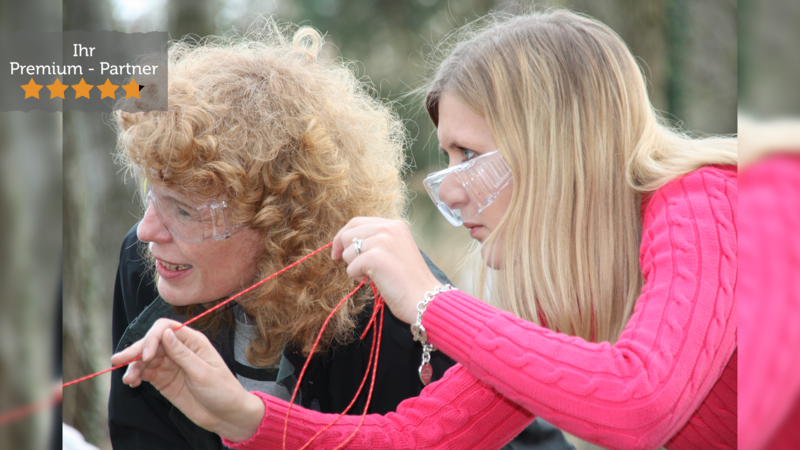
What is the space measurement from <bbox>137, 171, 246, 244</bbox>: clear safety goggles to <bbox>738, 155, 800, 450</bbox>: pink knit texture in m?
0.70

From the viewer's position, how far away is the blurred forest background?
121 cm

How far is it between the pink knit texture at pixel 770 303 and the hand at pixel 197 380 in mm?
587

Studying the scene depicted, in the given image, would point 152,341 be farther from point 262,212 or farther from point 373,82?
point 373,82

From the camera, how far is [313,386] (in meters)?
0.99

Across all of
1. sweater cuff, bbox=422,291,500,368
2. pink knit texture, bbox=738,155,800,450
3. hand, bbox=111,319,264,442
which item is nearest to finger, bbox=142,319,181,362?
hand, bbox=111,319,264,442

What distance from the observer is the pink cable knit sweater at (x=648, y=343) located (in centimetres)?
60

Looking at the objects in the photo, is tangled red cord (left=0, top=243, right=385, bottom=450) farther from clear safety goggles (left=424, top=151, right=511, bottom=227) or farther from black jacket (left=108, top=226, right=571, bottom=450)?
clear safety goggles (left=424, top=151, right=511, bottom=227)

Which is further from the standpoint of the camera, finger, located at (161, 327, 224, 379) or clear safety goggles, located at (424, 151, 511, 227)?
clear safety goggles, located at (424, 151, 511, 227)

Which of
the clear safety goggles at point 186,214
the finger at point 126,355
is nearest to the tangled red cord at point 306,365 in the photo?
the finger at point 126,355

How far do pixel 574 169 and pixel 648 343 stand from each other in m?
0.30

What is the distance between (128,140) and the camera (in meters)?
0.90

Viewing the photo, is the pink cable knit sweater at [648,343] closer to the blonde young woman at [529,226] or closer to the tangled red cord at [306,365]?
the blonde young woman at [529,226]

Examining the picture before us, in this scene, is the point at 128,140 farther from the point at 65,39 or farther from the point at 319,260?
the point at 319,260

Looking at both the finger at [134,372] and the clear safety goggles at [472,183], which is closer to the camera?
the finger at [134,372]
